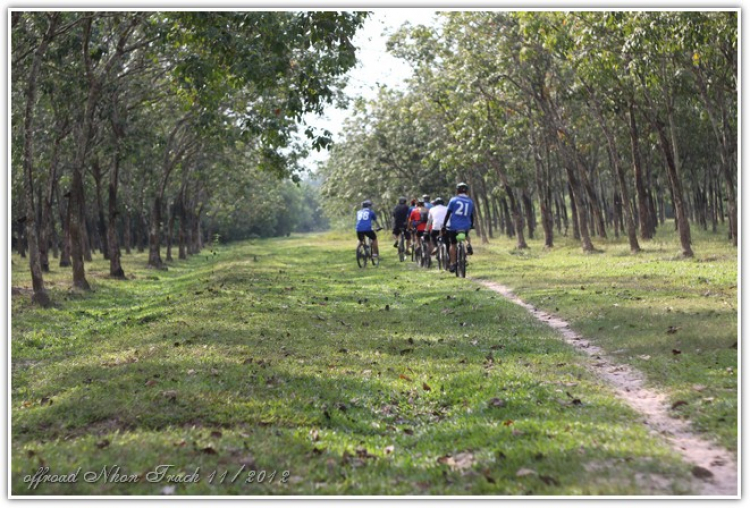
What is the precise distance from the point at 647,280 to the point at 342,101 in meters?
19.5

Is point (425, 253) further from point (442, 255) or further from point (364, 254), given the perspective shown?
point (364, 254)

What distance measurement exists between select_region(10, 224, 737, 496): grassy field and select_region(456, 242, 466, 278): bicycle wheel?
491cm

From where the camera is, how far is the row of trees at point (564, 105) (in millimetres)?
23906

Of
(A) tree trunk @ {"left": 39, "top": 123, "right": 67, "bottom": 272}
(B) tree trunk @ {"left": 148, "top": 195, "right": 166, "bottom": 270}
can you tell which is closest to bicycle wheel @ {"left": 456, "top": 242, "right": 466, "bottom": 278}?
(A) tree trunk @ {"left": 39, "top": 123, "right": 67, "bottom": 272}

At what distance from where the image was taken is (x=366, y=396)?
9703 mm

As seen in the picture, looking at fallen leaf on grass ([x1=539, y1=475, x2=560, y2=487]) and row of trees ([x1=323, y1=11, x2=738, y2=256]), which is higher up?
row of trees ([x1=323, y1=11, x2=738, y2=256])

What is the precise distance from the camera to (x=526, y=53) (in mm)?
29156

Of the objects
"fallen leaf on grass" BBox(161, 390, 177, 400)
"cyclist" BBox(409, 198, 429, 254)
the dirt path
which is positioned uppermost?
"cyclist" BBox(409, 198, 429, 254)

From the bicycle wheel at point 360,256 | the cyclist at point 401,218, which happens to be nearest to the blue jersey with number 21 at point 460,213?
the cyclist at point 401,218

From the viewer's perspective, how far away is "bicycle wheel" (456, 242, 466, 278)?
2362 cm

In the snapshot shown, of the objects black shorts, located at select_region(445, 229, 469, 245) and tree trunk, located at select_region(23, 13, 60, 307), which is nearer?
tree trunk, located at select_region(23, 13, 60, 307)

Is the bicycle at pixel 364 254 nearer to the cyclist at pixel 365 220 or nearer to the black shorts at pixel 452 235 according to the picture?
the cyclist at pixel 365 220

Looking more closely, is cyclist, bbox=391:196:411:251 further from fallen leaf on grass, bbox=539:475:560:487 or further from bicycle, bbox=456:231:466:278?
fallen leaf on grass, bbox=539:475:560:487
